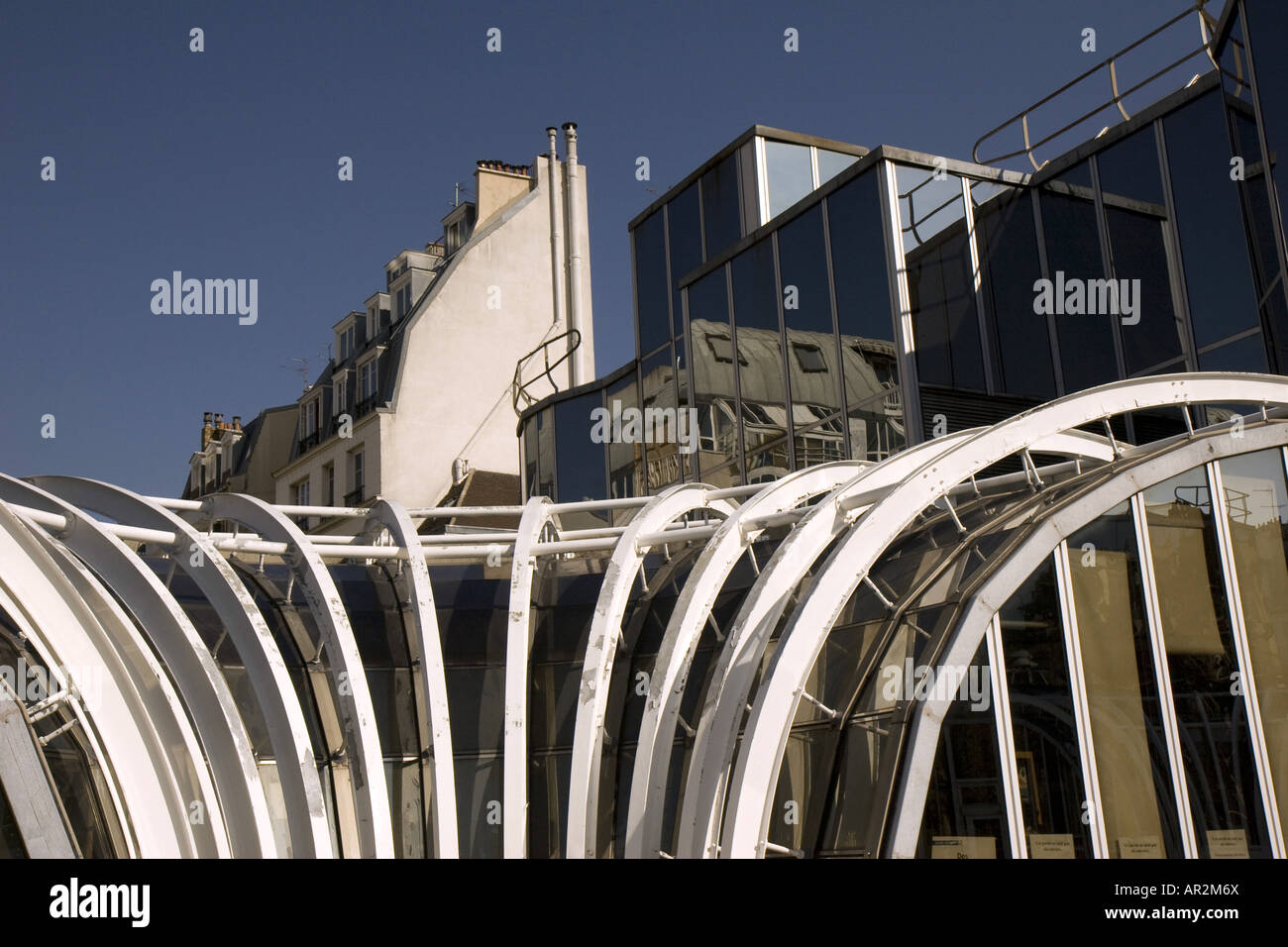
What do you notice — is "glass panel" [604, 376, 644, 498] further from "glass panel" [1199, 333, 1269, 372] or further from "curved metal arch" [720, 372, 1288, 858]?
"curved metal arch" [720, 372, 1288, 858]

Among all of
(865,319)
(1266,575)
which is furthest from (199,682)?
(865,319)

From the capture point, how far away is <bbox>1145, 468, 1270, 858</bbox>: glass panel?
9.98 meters

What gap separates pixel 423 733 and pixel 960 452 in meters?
7.55

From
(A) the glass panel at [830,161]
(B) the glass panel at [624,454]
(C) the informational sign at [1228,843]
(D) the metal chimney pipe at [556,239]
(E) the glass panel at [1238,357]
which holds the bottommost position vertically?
(C) the informational sign at [1228,843]

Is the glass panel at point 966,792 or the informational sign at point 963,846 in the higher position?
the glass panel at point 966,792

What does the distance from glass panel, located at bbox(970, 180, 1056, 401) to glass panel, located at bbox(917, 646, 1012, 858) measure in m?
8.31

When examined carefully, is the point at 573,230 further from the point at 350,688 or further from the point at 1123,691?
the point at 1123,691

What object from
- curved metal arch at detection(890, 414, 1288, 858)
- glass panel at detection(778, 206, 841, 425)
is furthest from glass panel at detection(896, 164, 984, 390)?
curved metal arch at detection(890, 414, 1288, 858)

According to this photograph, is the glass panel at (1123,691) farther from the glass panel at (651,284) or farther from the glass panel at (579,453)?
the glass panel at (579,453)

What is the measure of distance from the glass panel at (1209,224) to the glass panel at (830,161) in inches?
276

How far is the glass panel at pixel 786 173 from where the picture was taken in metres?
21.6

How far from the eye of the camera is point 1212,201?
50.9 ft

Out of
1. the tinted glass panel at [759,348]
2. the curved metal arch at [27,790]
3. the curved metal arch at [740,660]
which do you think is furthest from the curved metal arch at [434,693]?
the tinted glass panel at [759,348]

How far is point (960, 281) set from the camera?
59.4 ft
